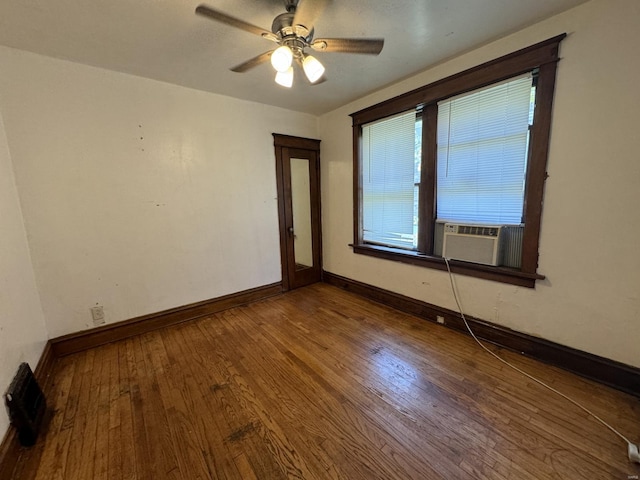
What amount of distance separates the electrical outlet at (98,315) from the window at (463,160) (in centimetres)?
305

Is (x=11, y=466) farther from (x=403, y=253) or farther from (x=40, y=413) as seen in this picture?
(x=403, y=253)

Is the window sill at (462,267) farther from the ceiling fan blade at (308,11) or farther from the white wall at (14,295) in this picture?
the white wall at (14,295)

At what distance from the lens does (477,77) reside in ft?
7.39

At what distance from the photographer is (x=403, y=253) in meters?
3.04

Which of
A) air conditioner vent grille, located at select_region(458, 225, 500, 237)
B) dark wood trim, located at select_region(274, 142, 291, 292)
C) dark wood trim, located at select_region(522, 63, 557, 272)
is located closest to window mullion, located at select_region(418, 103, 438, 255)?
air conditioner vent grille, located at select_region(458, 225, 500, 237)

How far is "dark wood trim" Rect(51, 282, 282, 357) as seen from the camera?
238cm

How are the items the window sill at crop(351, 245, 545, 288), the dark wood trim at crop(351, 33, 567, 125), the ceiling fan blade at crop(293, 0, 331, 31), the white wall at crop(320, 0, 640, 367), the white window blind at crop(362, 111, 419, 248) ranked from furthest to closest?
1. the white window blind at crop(362, 111, 419, 248)
2. the window sill at crop(351, 245, 545, 288)
3. the dark wood trim at crop(351, 33, 567, 125)
4. the white wall at crop(320, 0, 640, 367)
5. the ceiling fan blade at crop(293, 0, 331, 31)

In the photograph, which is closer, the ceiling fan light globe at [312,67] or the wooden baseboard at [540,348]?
the ceiling fan light globe at [312,67]

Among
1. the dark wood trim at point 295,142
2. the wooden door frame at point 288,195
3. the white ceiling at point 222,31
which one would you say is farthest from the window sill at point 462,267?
the white ceiling at point 222,31

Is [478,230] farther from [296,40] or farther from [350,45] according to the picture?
[296,40]

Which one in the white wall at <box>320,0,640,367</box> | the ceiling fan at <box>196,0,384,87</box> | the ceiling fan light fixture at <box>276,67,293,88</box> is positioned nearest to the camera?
the ceiling fan at <box>196,0,384,87</box>

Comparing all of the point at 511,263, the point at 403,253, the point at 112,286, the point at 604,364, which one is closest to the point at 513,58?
the point at 511,263

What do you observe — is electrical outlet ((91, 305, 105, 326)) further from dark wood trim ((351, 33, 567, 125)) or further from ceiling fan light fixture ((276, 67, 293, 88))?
dark wood trim ((351, 33, 567, 125))

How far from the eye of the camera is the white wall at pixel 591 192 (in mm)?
1654
